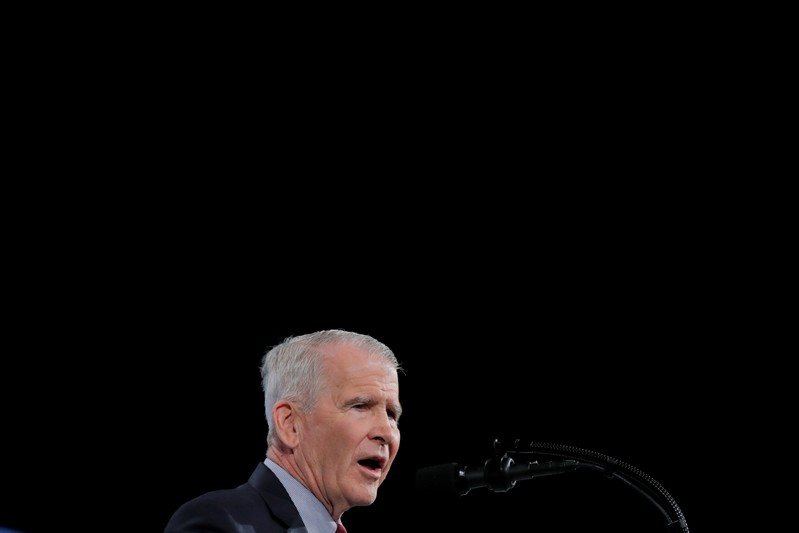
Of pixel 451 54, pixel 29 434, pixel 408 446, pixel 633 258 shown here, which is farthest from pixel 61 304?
pixel 633 258

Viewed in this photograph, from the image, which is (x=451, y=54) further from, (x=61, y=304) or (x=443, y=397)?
(x=61, y=304)

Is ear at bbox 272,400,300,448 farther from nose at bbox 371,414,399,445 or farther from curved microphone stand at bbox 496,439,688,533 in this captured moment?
curved microphone stand at bbox 496,439,688,533

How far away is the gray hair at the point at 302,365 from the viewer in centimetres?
289

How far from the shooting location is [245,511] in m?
2.62

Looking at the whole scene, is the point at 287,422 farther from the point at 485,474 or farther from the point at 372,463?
the point at 485,474

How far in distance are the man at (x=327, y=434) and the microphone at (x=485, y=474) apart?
1.24ft

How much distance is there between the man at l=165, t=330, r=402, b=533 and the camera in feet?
9.22

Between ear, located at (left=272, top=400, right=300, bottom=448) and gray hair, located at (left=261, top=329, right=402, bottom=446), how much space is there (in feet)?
0.09

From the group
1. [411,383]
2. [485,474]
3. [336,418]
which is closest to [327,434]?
[336,418]

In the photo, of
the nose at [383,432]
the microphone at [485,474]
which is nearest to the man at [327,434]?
the nose at [383,432]

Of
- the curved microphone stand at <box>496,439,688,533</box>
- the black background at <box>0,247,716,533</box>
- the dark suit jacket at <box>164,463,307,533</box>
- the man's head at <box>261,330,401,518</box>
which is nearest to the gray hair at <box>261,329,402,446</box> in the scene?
the man's head at <box>261,330,401,518</box>

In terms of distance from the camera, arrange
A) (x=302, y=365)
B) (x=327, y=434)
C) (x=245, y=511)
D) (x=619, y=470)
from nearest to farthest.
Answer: (x=619, y=470) → (x=245, y=511) → (x=327, y=434) → (x=302, y=365)

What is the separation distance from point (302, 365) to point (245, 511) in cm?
51

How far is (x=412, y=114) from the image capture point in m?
5.65
